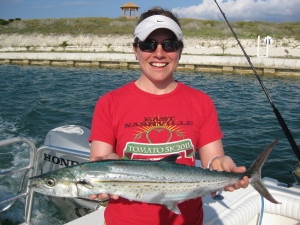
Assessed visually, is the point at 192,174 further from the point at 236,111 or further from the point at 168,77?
the point at 236,111

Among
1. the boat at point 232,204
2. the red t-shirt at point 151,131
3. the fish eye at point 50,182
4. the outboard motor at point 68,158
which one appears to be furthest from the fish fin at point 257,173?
the outboard motor at point 68,158

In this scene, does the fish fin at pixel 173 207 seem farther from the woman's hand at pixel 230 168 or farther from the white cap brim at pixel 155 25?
the white cap brim at pixel 155 25

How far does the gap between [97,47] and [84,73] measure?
17.0m

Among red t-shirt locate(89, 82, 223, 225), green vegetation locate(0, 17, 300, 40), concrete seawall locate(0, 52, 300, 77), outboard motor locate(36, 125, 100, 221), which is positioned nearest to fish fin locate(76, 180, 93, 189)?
red t-shirt locate(89, 82, 223, 225)

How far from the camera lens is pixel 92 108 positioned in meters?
16.2

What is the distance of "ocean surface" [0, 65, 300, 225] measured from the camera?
940 centimetres

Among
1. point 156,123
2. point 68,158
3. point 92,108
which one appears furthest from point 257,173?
point 92,108

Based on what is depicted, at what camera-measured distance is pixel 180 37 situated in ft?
8.85

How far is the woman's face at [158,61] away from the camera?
2648mm

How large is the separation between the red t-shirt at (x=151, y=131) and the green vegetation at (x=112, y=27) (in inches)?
1711

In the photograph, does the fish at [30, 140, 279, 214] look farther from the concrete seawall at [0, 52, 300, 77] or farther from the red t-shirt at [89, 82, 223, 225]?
the concrete seawall at [0, 52, 300, 77]

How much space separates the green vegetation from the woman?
43393 millimetres

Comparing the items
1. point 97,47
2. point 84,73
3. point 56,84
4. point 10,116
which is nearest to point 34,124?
point 10,116

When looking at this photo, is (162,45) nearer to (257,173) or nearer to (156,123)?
(156,123)
